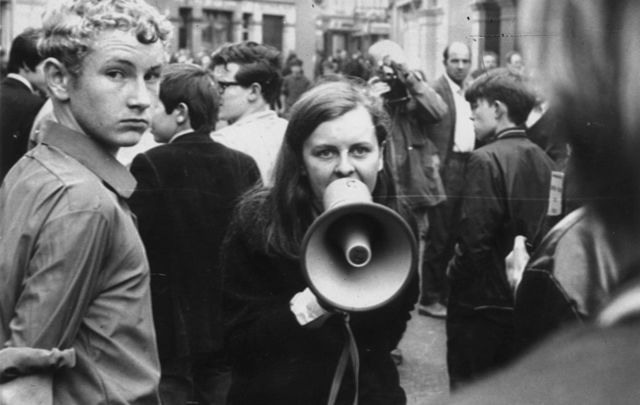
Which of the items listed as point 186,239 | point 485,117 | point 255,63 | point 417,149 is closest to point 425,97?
point 417,149

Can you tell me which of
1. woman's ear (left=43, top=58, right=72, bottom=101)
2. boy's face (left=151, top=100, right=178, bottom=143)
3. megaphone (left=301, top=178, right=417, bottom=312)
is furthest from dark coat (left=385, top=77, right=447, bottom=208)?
woman's ear (left=43, top=58, right=72, bottom=101)

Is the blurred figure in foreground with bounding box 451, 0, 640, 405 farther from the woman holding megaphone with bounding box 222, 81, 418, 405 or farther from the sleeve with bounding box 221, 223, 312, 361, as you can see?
the sleeve with bounding box 221, 223, 312, 361

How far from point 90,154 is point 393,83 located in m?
4.06

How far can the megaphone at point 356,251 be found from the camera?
2270 mm

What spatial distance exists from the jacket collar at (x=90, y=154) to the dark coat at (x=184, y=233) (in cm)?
157

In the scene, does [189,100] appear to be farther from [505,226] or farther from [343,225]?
[343,225]

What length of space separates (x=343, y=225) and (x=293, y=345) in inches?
12.0

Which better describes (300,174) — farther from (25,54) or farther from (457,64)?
(457,64)

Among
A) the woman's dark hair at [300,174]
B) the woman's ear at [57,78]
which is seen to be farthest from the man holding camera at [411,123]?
the woman's ear at [57,78]

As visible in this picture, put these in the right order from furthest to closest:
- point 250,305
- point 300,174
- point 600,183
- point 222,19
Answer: point 222,19, point 300,174, point 250,305, point 600,183

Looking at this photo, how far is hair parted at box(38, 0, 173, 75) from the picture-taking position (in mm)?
2193

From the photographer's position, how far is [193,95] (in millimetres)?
4047

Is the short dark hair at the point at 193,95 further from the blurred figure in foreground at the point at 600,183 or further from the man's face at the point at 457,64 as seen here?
the blurred figure in foreground at the point at 600,183

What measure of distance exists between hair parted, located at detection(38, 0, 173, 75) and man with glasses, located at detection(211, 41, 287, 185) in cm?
211
